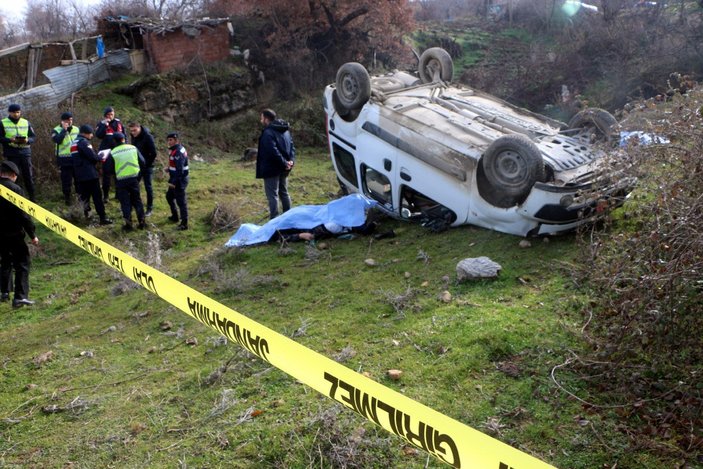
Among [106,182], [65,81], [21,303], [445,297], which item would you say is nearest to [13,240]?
[21,303]

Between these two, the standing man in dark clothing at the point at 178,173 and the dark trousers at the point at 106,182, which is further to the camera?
the dark trousers at the point at 106,182

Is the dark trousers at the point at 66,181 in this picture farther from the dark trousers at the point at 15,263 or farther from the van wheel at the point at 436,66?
the van wheel at the point at 436,66

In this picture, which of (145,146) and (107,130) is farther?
(145,146)

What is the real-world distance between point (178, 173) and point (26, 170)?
2.59 m

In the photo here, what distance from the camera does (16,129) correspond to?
958 centimetres

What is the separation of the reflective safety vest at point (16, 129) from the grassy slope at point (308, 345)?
2.77 m

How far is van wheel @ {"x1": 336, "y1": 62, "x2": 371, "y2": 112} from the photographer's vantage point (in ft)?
25.7

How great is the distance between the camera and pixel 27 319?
280 inches

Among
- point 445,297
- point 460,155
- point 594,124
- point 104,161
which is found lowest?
point 445,297

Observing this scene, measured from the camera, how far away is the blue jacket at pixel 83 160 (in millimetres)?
9438

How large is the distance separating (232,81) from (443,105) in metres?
9.29

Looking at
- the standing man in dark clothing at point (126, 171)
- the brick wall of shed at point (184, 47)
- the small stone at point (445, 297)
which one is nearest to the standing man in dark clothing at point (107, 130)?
the standing man in dark clothing at point (126, 171)

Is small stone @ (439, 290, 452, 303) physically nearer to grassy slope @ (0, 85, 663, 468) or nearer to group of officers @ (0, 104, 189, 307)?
grassy slope @ (0, 85, 663, 468)

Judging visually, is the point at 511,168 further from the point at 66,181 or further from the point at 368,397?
the point at 66,181
